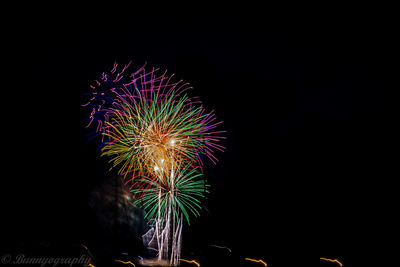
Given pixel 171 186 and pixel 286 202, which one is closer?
pixel 171 186

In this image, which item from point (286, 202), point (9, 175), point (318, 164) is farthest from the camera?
point (318, 164)

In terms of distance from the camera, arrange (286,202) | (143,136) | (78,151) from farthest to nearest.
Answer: (286,202) → (78,151) → (143,136)

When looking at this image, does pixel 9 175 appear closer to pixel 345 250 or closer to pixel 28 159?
pixel 28 159

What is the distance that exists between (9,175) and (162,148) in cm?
756

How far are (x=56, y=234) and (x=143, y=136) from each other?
6.21 m

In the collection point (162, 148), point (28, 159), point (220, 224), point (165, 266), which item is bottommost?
point (165, 266)

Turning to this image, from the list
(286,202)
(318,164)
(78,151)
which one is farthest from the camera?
(318,164)

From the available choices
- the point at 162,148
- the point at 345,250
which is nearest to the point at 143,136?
the point at 162,148

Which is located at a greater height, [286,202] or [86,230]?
[286,202]

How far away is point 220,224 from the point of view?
1492cm

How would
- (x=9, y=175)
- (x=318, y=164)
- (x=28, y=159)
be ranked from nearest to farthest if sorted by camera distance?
1. (x=9, y=175)
2. (x=28, y=159)
3. (x=318, y=164)

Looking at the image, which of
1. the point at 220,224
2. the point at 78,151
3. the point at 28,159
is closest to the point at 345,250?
the point at 220,224

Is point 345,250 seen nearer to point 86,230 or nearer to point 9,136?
point 86,230

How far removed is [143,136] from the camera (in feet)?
38.3
